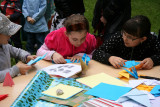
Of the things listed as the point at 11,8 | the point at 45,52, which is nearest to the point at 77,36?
the point at 45,52

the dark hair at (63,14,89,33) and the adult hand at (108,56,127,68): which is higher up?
the dark hair at (63,14,89,33)

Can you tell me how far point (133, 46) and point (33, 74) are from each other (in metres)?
0.97

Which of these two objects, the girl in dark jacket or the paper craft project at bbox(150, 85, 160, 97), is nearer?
the paper craft project at bbox(150, 85, 160, 97)

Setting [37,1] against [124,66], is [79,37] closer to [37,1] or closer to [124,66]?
[124,66]

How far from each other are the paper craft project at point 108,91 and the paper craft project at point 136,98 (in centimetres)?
4

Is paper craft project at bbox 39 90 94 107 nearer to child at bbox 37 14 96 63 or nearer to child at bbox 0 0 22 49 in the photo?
child at bbox 37 14 96 63

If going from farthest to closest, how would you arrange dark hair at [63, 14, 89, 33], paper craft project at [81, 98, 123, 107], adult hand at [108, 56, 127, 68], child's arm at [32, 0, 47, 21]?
child's arm at [32, 0, 47, 21] → dark hair at [63, 14, 89, 33] → adult hand at [108, 56, 127, 68] → paper craft project at [81, 98, 123, 107]

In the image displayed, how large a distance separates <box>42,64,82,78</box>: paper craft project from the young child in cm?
18

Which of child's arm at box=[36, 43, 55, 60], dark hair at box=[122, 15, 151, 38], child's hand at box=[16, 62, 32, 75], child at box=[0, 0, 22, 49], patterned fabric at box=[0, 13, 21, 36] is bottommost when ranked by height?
child's hand at box=[16, 62, 32, 75]

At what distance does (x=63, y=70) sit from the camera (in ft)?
5.12

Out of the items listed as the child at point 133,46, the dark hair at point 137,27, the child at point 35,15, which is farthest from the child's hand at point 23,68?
the child at point 35,15

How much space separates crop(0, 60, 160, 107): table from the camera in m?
1.20

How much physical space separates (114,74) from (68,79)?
1.23 ft

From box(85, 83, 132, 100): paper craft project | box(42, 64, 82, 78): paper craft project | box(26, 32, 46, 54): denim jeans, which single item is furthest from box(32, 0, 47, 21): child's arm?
box(85, 83, 132, 100): paper craft project
